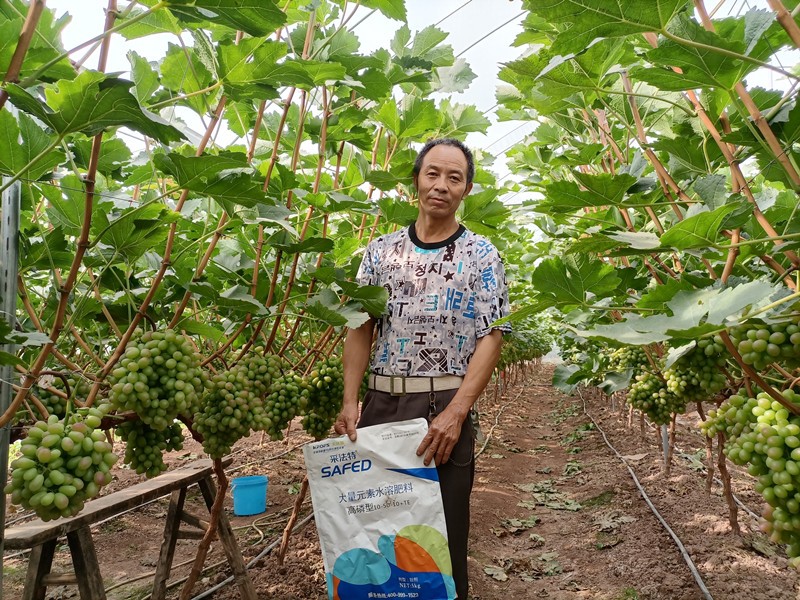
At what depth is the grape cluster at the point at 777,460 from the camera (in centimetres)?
104

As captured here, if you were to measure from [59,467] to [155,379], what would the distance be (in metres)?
0.35

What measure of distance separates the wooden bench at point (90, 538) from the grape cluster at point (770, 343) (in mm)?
2130

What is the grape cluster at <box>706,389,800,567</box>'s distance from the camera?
3.40 feet

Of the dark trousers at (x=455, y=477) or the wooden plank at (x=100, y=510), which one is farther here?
the wooden plank at (x=100, y=510)

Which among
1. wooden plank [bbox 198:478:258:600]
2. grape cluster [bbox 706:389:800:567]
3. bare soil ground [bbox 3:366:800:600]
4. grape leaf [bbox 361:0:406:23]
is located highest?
grape leaf [bbox 361:0:406:23]

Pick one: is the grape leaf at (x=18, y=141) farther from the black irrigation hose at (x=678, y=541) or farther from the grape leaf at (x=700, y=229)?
the black irrigation hose at (x=678, y=541)

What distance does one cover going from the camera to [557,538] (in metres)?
4.21

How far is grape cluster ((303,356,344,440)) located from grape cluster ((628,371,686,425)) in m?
1.60

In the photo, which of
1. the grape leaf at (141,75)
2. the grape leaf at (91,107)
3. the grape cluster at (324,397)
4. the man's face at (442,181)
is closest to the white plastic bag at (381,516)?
the grape cluster at (324,397)

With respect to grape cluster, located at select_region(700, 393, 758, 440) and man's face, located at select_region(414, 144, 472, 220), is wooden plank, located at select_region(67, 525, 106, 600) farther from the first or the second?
grape cluster, located at select_region(700, 393, 758, 440)

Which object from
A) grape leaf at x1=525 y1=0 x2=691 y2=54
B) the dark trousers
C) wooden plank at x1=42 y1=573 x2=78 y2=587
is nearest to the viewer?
grape leaf at x1=525 y1=0 x2=691 y2=54

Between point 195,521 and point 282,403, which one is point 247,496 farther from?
point 282,403

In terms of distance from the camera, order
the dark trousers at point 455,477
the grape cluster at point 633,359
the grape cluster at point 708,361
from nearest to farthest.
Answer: the grape cluster at point 708,361 < the dark trousers at point 455,477 < the grape cluster at point 633,359

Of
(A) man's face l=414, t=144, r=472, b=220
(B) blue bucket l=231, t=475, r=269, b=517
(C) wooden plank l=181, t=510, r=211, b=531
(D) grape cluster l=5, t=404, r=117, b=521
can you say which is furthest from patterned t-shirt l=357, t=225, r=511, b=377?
(B) blue bucket l=231, t=475, r=269, b=517
